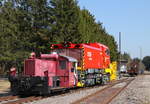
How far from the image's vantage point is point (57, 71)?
21000 millimetres

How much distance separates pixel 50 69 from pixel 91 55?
709 centimetres

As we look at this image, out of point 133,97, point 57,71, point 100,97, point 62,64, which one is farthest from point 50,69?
point 133,97

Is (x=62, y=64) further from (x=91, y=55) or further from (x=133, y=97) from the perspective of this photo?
(x=91, y=55)

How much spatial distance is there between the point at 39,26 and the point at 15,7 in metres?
4.64

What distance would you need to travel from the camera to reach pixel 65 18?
40938 mm

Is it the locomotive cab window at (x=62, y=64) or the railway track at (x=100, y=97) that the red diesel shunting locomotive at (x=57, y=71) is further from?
the railway track at (x=100, y=97)

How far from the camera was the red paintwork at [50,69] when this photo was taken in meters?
19.3

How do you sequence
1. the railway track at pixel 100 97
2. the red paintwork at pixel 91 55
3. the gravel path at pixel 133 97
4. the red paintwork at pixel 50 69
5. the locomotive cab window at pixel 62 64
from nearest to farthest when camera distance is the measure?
the railway track at pixel 100 97 < the gravel path at pixel 133 97 < the red paintwork at pixel 50 69 < the locomotive cab window at pixel 62 64 < the red paintwork at pixel 91 55

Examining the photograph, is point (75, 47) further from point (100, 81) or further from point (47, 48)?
point (47, 48)

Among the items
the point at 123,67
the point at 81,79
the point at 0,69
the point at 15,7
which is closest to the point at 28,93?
the point at 81,79

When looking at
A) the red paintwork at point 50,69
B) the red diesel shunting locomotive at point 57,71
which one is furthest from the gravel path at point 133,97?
the red paintwork at point 50,69

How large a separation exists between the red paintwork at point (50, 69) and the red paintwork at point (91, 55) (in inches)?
112

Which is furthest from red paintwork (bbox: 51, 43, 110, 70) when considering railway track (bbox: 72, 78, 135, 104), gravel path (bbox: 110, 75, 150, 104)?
gravel path (bbox: 110, 75, 150, 104)

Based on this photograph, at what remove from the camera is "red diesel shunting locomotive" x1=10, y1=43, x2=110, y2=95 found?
1873 centimetres
